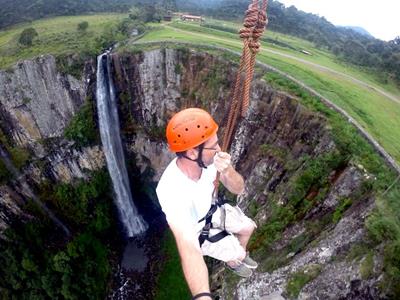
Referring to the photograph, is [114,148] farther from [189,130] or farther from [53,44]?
[189,130]

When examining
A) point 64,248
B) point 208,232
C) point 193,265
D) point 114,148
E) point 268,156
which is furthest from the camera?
point 114,148

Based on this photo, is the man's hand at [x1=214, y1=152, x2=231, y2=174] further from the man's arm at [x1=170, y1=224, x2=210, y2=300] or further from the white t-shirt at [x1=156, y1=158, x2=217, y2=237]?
the man's arm at [x1=170, y1=224, x2=210, y2=300]

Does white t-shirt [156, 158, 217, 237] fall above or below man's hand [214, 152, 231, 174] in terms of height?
below

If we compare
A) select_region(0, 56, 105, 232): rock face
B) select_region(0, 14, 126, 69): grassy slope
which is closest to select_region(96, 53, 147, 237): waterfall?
select_region(0, 56, 105, 232): rock face

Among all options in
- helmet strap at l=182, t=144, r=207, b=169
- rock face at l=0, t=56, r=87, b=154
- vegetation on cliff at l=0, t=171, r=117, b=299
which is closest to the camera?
helmet strap at l=182, t=144, r=207, b=169

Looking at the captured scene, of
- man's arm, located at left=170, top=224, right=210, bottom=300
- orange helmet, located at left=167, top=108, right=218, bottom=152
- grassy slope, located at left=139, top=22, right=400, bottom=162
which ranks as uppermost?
orange helmet, located at left=167, top=108, right=218, bottom=152

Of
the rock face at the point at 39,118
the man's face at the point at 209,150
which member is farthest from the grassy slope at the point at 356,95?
the man's face at the point at 209,150

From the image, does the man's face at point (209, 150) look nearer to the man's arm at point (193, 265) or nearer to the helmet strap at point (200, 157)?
the helmet strap at point (200, 157)

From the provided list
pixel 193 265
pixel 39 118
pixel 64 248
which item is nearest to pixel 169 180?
pixel 193 265

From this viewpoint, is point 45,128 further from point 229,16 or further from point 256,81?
point 229,16
